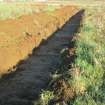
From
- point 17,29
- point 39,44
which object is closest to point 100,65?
point 39,44

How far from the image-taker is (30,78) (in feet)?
48.0

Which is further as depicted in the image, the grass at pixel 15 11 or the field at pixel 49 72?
the grass at pixel 15 11

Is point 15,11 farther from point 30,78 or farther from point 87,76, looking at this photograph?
point 87,76

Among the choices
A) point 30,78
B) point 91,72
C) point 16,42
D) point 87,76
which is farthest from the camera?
point 16,42

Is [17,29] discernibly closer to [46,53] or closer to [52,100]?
[46,53]

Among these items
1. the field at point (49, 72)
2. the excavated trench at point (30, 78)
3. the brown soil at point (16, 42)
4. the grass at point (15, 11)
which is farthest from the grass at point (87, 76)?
the grass at point (15, 11)

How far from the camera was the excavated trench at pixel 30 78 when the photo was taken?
11977 mm

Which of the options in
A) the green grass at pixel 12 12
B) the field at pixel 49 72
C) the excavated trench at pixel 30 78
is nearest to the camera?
the field at pixel 49 72

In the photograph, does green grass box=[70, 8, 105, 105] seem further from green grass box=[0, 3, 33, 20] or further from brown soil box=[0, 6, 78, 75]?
green grass box=[0, 3, 33, 20]

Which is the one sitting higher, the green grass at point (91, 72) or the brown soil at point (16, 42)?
the green grass at point (91, 72)

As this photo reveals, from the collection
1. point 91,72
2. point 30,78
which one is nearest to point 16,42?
point 30,78

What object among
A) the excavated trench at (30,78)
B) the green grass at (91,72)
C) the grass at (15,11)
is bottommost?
the grass at (15,11)

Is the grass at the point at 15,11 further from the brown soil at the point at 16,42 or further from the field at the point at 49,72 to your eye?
the field at the point at 49,72

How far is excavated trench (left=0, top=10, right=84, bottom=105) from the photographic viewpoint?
1198 centimetres
